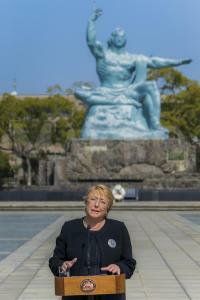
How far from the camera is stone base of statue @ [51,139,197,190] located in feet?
128

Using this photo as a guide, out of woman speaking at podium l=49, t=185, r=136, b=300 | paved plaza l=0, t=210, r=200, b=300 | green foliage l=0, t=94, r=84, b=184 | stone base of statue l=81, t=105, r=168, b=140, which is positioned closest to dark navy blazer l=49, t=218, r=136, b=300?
woman speaking at podium l=49, t=185, r=136, b=300

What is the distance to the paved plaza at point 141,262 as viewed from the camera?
775 cm

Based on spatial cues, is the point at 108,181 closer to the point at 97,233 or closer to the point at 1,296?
the point at 1,296

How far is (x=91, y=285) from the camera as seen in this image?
374cm

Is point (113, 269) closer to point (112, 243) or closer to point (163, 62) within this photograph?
point (112, 243)

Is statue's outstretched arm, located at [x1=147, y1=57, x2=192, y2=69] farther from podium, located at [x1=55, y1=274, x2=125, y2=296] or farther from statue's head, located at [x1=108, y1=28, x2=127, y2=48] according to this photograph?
podium, located at [x1=55, y1=274, x2=125, y2=296]

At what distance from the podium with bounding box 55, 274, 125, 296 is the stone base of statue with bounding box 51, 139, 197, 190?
115ft

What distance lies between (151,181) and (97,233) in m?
34.7

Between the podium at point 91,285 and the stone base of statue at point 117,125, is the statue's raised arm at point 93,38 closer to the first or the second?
the stone base of statue at point 117,125

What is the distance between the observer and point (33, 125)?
2154 inches

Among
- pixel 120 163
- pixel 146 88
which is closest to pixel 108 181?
pixel 120 163

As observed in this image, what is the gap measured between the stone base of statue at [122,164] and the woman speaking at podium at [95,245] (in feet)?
114

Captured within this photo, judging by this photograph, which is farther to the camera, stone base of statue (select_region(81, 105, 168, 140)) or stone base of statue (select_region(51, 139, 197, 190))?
stone base of statue (select_region(81, 105, 168, 140))

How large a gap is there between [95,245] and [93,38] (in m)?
37.4
